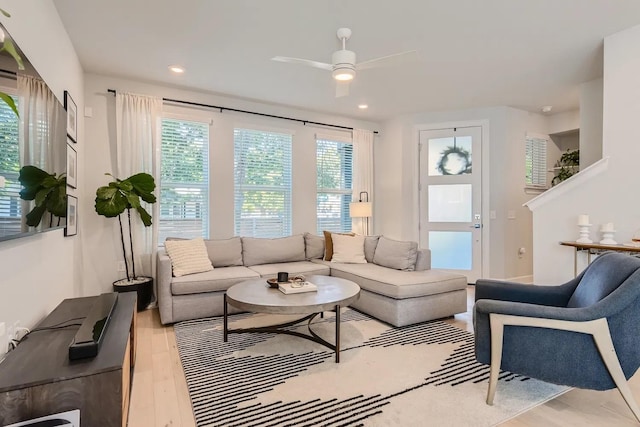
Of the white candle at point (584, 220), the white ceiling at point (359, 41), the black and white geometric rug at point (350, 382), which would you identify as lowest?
the black and white geometric rug at point (350, 382)

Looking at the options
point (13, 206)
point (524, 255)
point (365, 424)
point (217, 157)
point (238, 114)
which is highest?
point (238, 114)

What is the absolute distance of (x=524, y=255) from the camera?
17.5ft

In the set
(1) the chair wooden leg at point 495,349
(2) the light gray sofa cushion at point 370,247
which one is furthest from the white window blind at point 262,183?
(1) the chair wooden leg at point 495,349

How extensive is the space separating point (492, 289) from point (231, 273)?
2.62 m

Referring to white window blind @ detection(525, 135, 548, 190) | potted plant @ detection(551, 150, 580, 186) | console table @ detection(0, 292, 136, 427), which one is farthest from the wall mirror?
potted plant @ detection(551, 150, 580, 186)

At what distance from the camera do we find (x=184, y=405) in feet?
6.54

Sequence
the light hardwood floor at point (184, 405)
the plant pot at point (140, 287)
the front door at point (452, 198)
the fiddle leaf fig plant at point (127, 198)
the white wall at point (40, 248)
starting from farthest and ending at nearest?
1. the front door at point (452, 198)
2. the plant pot at point (140, 287)
3. the fiddle leaf fig plant at point (127, 198)
4. the light hardwood floor at point (184, 405)
5. the white wall at point (40, 248)

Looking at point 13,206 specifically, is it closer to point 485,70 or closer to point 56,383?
point 56,383

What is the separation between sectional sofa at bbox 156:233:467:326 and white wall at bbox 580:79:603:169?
233 cm

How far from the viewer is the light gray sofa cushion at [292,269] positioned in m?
3.97

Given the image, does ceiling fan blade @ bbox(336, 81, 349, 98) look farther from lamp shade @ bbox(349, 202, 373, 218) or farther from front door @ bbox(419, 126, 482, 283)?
front door @ bbox(419, 126, 482, 283)

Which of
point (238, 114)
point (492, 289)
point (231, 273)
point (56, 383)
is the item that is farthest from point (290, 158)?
point (56, 383)

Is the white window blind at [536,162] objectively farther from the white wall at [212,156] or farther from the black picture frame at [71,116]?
the black picture frame at [71,116]

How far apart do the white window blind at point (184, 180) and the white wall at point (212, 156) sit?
0.12m
